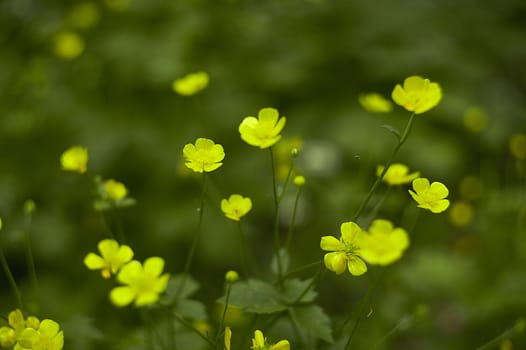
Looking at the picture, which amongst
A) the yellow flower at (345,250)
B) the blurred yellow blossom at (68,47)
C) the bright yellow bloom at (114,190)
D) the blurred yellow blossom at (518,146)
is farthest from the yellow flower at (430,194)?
the blurred yellow blossom at (68,47)

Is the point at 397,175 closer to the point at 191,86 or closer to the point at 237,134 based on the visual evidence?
the point at 191,86

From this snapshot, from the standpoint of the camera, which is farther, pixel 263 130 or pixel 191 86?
pixel 191 86

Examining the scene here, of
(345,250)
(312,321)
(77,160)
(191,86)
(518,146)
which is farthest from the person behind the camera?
(518,146)

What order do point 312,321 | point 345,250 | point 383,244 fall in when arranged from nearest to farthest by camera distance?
point 383,244, point 345,250, point 312,321

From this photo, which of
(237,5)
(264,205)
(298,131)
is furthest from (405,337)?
(237,5)

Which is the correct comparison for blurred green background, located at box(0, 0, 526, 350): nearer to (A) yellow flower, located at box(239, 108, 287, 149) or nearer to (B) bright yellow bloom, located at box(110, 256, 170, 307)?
(A) yellow flower, located at box(239, 108, 287, 149)

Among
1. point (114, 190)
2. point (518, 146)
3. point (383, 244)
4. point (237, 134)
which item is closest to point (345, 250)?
point (383, 244)

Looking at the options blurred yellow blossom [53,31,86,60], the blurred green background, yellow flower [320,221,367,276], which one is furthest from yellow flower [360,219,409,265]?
blurred yellow blossom [53,31,86,60]
